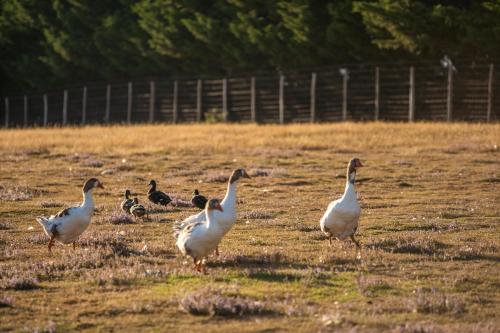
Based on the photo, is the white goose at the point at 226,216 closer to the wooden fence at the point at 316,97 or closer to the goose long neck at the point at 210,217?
the goose long neck at the point at 210,217

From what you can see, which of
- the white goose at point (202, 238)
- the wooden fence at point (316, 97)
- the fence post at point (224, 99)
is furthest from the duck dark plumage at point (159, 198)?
the fence post at point (224, 99)

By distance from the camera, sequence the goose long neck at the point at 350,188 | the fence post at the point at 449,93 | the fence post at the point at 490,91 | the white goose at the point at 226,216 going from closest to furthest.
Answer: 1. the white goose at the point at 226,216
2. the goose long neck at the point at 350,188
3. the fence post at the point at 490,91
4. the fence post at the point at 449,93

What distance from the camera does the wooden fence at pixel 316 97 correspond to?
4681 centimetres

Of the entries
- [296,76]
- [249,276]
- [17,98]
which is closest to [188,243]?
[249,276]

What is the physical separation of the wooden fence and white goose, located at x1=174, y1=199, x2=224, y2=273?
3208 cm

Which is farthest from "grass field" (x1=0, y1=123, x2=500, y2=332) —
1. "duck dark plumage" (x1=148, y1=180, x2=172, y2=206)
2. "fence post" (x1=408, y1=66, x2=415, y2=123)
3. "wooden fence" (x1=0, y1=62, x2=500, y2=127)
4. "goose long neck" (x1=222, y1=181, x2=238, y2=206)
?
"wooden fence" (x1=0, y1=62, x2=500, y2=127)

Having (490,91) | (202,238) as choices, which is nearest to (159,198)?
(202,238)

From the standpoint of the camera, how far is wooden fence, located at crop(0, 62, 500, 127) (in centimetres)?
4681

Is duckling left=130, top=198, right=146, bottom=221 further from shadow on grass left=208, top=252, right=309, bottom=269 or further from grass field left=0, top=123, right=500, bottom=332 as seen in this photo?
shadow on grass left=208, top=252, right=309, bottom=269

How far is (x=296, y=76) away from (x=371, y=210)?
1396 inches

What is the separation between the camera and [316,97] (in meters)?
56.3

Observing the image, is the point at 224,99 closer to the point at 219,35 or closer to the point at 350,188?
the point at 219,35

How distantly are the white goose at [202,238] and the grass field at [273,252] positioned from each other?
0.27 m

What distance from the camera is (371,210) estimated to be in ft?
69.2
